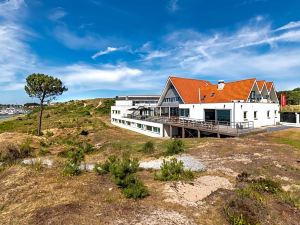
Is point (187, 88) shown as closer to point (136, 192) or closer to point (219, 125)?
point (219, 125)

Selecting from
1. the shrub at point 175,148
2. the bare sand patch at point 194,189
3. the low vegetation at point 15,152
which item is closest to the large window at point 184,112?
the shrub at point 175,148

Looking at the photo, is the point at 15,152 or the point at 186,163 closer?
the point at 186,163

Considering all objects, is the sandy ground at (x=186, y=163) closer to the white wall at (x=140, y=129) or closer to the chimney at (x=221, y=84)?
the white wall at (x=140, y=129)

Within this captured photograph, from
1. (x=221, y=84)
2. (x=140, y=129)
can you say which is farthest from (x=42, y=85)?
(x=221, y=84)

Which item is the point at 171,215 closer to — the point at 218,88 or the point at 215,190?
the point at 215,190

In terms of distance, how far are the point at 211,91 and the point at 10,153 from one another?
30112mm

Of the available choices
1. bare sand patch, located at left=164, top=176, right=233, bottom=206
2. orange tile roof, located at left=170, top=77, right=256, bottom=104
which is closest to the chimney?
orange tile roof, located at left=170, top=77, right=256, bottom=104

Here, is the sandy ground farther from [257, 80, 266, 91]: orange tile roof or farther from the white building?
[257, 80, 266, 91]: orange tile roof

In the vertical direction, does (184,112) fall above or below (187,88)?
below

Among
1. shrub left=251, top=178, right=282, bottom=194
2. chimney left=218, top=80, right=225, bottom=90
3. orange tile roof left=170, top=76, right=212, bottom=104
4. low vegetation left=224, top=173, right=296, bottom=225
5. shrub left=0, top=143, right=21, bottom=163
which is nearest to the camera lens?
low vegetation left=224, top=173, right=296, bottom=225

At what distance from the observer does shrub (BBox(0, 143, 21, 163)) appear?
898 inches

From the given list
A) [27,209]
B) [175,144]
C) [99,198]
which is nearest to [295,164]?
[175,144]

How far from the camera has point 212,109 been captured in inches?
1352

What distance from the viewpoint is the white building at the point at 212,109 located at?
30531mm
